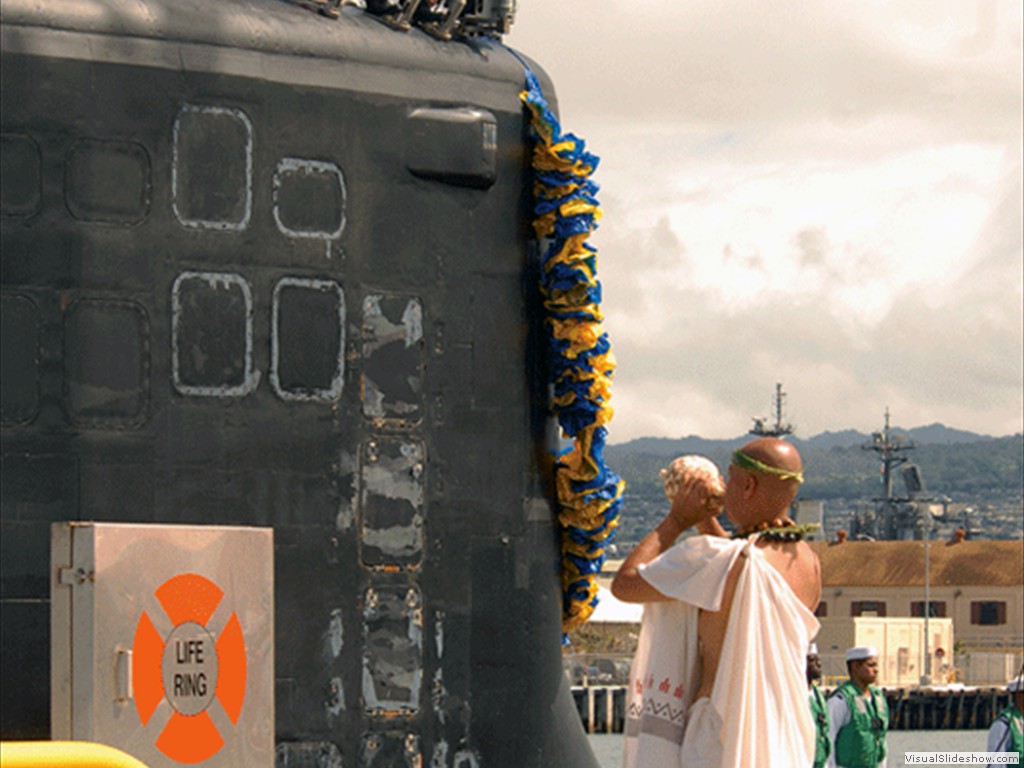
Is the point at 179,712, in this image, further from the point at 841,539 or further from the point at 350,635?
the point at 841,539

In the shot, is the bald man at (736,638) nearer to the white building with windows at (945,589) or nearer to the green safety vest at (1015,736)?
the green safety vest at (1015,736)

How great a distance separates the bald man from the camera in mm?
7957

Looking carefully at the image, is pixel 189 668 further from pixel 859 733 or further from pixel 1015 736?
pixel 859 733

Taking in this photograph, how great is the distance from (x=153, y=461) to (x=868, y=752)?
11019mm

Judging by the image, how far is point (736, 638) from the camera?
7.97 metres

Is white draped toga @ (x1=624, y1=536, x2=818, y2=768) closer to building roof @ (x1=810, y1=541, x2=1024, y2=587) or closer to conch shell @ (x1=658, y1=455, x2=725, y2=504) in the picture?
conch shell @ (x1=658, y1=455, x2=725, y2=504)

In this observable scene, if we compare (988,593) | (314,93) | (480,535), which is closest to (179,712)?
(480,535)

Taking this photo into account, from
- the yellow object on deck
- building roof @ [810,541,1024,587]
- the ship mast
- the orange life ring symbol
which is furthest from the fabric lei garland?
the ship mast

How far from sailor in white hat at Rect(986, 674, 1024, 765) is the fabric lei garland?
8.39 m

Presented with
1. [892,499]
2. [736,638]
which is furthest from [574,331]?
[892,499]

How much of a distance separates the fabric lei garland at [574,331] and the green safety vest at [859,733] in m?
8.82

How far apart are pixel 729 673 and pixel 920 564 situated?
11455 cm

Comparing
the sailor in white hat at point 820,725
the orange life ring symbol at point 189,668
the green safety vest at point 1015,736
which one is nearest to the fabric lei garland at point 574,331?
the orange life ring symbol at point 189,668

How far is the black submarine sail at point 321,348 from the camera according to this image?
7.59m
